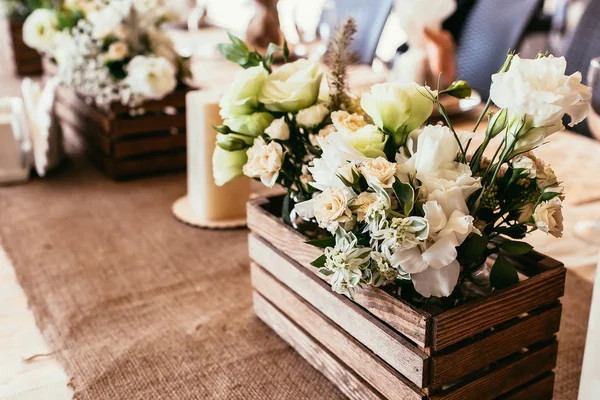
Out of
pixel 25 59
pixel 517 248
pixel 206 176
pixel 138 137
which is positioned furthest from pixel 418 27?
pixel 25 59

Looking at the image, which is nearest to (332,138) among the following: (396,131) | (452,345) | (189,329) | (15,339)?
(396,131)

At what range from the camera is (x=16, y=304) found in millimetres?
1083

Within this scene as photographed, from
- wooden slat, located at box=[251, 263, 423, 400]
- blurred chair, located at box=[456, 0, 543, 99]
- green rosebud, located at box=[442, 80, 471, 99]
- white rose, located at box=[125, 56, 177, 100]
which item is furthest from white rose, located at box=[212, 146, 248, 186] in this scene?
blurred chair, located at box=[456, 0, 543, 99]

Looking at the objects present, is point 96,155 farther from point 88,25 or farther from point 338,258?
point 338,258

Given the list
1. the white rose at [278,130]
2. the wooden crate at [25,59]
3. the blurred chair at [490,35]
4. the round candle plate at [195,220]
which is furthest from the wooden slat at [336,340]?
the wooden crate at [25,59]

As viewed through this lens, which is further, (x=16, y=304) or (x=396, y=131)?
Result: (x=16, y=304)

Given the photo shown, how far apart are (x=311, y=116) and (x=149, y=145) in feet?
2.96

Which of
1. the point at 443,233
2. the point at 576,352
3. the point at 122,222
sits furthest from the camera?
the point at 122,222

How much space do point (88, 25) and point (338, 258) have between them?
116 cm

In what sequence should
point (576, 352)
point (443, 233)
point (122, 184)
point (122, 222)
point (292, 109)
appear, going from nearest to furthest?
point (443, 233)
point (292, 109)
point (576, 352)
point (122, 222)
point (122, 184)

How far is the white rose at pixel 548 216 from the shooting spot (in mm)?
693

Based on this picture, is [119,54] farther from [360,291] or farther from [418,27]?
[360,291]

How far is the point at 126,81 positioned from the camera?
1.58 metres

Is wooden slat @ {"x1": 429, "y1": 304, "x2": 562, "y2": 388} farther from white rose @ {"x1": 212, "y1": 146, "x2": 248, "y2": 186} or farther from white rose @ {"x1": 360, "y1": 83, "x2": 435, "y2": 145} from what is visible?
white rose @ {"x1": 212, "y1": 146, "x2": 248, "y2": 186}
